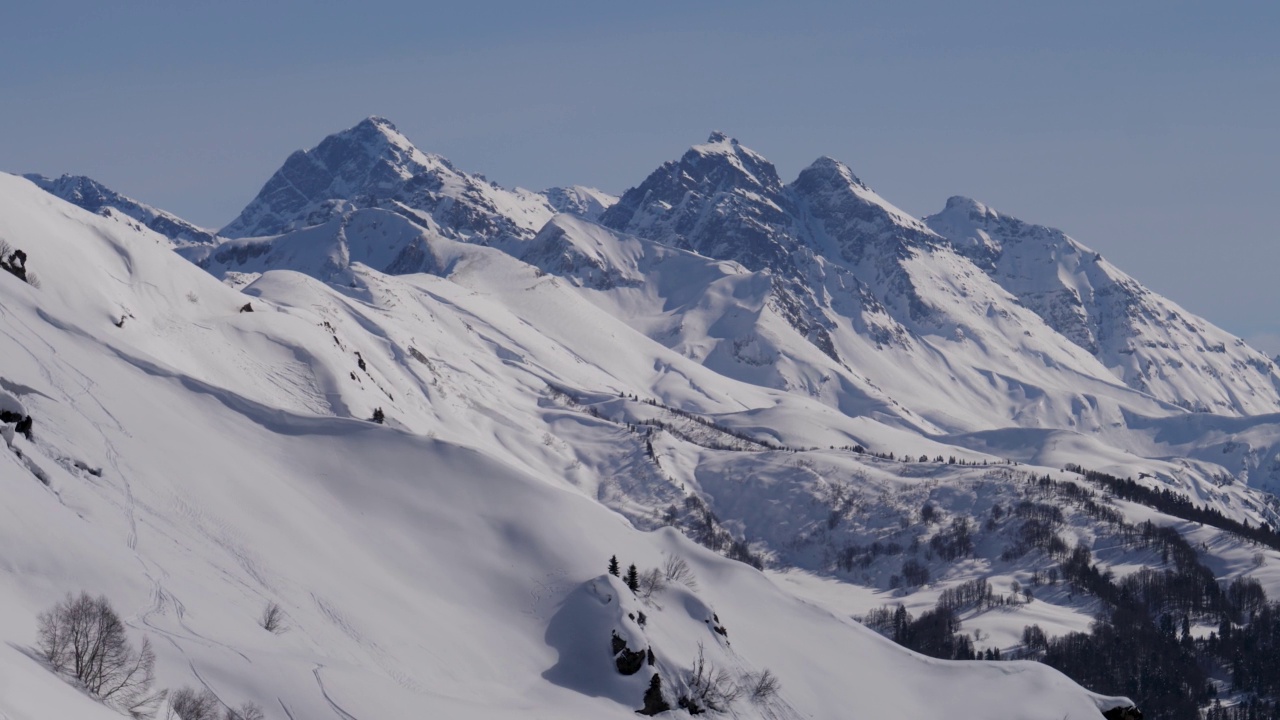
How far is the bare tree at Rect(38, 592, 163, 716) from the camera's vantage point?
4875 centimetres

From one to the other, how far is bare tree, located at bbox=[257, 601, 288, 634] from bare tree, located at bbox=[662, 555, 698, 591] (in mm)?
38932

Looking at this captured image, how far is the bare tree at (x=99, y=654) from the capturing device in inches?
1919

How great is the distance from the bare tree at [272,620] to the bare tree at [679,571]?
128ft

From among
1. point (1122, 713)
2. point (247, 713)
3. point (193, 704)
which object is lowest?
point (193, 704)

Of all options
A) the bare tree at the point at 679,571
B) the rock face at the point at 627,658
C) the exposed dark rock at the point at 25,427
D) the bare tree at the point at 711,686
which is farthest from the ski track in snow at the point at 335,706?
the bare tree at the point at 679,571

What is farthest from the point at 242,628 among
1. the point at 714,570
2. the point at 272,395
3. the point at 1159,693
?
the point at 1159,693

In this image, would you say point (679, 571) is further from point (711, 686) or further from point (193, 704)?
point (193, 704)

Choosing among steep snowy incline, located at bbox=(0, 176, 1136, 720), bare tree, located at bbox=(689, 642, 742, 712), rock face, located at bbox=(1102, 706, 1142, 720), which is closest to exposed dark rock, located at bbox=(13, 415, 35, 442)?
steep snowy incline, located at bbox=(0, 176, 1136, 720)

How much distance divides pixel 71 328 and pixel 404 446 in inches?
1106

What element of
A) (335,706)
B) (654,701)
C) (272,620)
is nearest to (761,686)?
(654,701)

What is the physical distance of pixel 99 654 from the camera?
49625 mm

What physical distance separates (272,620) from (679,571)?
42.8m

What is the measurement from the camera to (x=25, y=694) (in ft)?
131

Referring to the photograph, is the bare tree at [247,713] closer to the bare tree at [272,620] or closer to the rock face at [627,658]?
the bare tree at [272,620]
